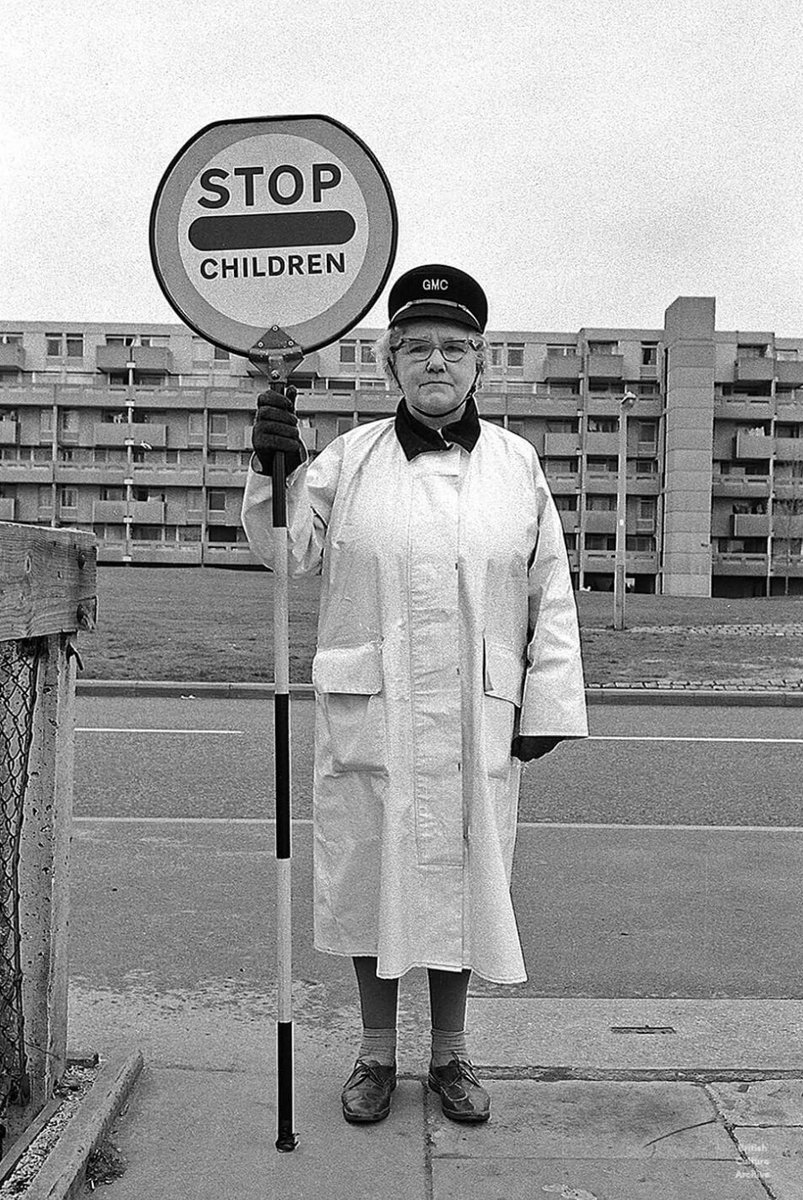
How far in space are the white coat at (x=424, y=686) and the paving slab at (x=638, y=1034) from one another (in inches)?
26.9

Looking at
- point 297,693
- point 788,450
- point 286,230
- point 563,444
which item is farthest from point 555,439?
point 286,230

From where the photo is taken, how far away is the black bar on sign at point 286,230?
3.38 meters

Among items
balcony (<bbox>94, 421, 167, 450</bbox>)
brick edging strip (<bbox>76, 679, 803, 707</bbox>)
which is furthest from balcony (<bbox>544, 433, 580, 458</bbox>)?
brick edging strip (<bbox>76, 679, 803, 707</bbox>)

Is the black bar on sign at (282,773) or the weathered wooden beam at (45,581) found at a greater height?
the weathered wooden beam at (45,581)

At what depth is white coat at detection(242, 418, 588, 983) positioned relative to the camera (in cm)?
329

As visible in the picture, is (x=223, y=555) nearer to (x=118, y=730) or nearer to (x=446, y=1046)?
(x=118, y=730)

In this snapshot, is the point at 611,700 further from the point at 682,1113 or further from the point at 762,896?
the point at 682,1113

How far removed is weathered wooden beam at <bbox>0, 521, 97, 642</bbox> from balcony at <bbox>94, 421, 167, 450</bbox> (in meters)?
Result: 71.1

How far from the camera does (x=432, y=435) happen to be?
3.47m

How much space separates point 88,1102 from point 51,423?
7412 centimetres

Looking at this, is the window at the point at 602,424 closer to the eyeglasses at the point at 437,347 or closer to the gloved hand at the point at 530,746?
the eyeglasses at the point at 437,347

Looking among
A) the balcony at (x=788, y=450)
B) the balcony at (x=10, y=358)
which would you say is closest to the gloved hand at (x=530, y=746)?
the balcony at (x=788, y=450)

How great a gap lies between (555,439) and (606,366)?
5058mm

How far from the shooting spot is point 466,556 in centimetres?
332
